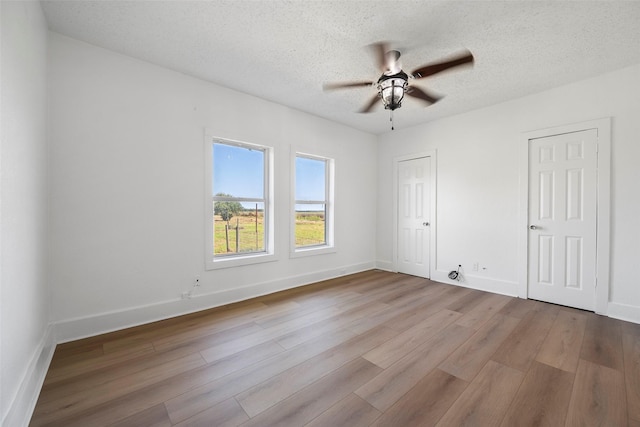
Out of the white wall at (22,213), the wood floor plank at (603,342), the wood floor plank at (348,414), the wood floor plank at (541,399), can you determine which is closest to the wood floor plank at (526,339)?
the wood floor plank at (541,399)

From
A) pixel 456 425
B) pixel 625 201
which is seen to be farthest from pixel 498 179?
pixel 456 425

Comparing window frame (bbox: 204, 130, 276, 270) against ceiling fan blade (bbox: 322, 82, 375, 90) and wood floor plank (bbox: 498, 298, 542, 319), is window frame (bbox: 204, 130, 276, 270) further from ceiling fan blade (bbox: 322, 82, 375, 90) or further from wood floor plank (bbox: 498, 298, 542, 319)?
wood floor plank (bbox: 498, 298, 542, 319)

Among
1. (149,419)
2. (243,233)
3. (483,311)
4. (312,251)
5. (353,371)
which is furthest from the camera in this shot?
(312,251)

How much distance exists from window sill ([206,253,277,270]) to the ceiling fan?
7.49 feet

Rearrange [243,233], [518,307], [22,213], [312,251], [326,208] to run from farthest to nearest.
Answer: [326,208], [312,251], [243,233], [518,307], [22,213]

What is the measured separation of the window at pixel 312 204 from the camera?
4.10 metres

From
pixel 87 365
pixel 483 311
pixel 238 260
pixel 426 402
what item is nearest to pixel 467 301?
pixel 483 311

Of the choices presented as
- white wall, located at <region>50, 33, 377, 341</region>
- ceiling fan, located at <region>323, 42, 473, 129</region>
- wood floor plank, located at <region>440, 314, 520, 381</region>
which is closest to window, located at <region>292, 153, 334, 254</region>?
white wall, located at <region>50, 33, 377, 341</region>

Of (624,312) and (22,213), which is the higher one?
(22,213)

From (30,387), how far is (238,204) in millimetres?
2331

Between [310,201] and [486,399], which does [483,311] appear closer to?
[486,399]

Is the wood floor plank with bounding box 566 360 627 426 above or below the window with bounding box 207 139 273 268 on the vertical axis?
below

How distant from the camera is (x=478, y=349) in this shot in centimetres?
216

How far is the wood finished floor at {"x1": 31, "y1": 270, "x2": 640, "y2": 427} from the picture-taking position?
4.81ft
